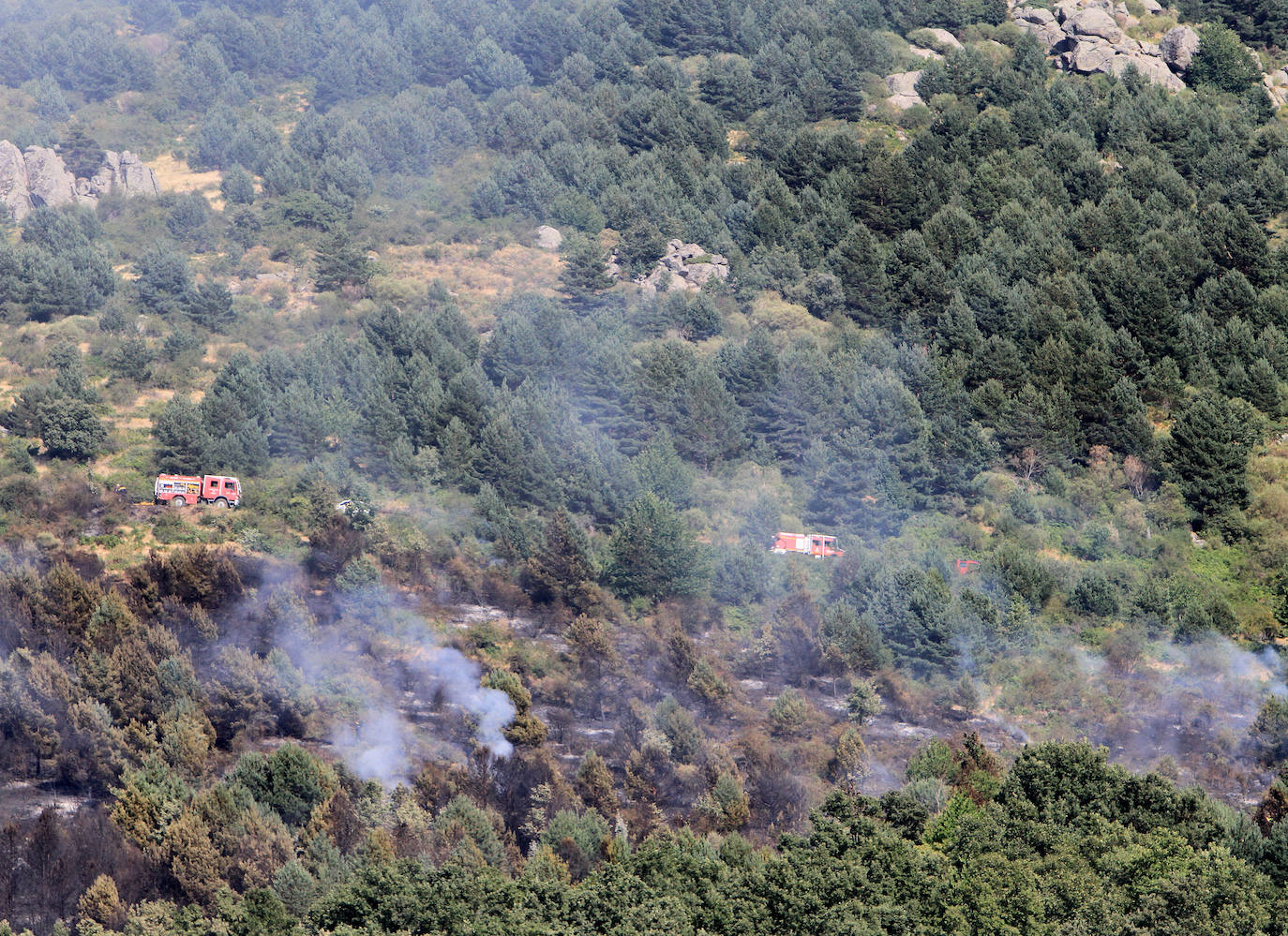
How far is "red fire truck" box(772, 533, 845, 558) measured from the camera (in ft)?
241

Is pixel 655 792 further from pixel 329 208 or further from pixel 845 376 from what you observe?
pixel 329 208

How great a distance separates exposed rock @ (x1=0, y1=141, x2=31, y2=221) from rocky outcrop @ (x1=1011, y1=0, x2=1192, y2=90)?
66964 mm

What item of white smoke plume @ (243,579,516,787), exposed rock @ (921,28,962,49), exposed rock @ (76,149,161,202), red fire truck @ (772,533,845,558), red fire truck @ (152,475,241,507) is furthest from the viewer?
exposed rock @ (921,28,962,49)

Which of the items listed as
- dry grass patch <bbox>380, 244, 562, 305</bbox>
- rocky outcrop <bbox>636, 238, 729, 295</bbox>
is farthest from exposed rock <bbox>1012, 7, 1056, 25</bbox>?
dry grass patch <bbox>380, 244, 562, 305</bbox>

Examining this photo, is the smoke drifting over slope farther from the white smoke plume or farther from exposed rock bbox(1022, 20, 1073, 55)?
exposed rock bbox(1022, 20, 1073, 55)

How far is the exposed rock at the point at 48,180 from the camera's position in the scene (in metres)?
104

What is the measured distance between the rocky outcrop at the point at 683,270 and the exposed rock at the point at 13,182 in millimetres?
37553

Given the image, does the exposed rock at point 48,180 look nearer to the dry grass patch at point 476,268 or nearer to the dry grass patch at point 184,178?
the dry grass patch at point 184,178

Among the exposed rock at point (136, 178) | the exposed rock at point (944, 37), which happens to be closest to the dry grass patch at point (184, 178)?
the exposed rock at point (136, 178)

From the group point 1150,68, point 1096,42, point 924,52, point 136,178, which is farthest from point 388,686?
point 1096,42

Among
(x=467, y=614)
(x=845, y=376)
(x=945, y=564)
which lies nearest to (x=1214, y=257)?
(x=845, y=376)

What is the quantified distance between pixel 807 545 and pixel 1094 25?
60.1 metres

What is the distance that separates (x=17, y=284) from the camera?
9006 cm

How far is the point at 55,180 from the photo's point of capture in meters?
105
